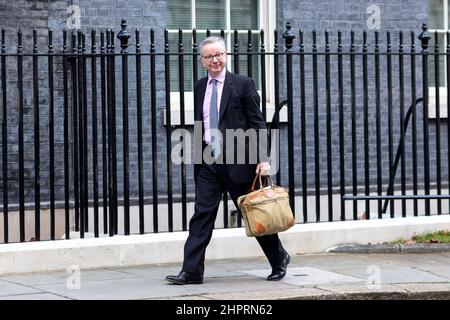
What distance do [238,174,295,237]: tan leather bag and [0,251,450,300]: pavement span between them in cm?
48

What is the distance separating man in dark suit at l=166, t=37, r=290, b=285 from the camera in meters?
9.55

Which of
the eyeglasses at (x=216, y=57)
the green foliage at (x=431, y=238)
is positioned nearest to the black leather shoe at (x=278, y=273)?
the eyeglasses at (x=216, y=57)

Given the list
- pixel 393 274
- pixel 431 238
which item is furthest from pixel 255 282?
pixel 431 238

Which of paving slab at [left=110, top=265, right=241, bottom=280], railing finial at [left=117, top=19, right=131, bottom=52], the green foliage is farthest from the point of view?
the green foliage

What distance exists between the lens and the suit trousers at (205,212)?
31.4 ft

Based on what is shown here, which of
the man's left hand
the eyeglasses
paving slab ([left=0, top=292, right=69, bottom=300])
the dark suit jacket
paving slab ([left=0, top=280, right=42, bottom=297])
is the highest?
the eyeglasses

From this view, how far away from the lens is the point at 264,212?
927 centimetres

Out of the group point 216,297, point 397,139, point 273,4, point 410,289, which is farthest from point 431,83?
point 216,297

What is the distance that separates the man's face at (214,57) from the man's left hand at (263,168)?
2.65 feet

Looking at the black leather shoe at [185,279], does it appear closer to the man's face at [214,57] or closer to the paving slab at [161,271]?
the paving slab at [161,271]

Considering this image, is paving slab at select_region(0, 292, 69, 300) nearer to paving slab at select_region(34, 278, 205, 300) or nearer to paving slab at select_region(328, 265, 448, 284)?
paving slab at select_region(34, 278, 205, 300)

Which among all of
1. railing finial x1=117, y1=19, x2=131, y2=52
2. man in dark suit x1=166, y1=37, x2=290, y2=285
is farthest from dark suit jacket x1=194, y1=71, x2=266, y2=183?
railing finial x1=117, y1=19, x2=131, y2=52

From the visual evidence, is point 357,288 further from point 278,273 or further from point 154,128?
point 154,128

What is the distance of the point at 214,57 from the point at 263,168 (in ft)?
3.12
